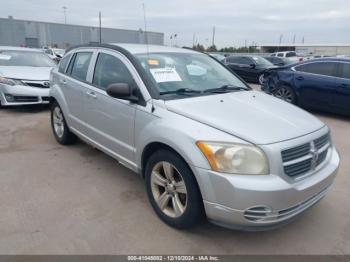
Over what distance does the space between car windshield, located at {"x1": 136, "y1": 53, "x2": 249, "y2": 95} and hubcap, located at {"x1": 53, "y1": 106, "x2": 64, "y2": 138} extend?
2.30m

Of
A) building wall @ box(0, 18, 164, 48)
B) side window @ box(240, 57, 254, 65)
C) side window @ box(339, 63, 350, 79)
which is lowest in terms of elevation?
side window @ box(339, 63, 350, 79)

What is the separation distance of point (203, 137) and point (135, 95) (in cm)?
103

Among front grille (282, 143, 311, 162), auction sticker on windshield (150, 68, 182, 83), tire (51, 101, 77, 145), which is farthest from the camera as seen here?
tire (51, 101, 77, 145)

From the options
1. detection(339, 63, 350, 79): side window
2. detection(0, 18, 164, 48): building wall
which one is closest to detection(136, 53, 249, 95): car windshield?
detection(339, 63, 350, 79): side window

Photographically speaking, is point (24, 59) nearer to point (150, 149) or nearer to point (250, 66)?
point (150, 149)

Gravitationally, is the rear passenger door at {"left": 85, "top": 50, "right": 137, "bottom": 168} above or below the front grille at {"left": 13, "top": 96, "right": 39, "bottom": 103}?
above

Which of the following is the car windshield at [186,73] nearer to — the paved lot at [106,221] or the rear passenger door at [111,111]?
the rear passenger door at [111,111]

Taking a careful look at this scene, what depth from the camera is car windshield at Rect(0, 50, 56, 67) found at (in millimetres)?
8380

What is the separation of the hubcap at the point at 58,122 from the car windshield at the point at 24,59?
4.11m

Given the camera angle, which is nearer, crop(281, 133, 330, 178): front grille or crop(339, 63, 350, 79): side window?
crop(281, 133, 330, 178): front grille

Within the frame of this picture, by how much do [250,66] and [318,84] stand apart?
22.9ft

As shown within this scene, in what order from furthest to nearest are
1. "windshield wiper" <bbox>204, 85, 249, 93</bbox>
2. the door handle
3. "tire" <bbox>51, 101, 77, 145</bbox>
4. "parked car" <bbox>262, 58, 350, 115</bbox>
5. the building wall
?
1. the building wall
2. "parked car" <bbox>262, 58, 350, 115</bbox>
3. "tire" <bbox>51, 101, 77, 145</bbox>
4. the door handle
5. "windshield wiper" <bbox>204, 85, 249, 93</bbox>

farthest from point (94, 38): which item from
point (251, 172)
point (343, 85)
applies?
point (251, 172)

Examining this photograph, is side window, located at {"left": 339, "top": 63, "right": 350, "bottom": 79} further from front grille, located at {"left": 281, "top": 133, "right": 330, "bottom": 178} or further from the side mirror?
the side mirror
